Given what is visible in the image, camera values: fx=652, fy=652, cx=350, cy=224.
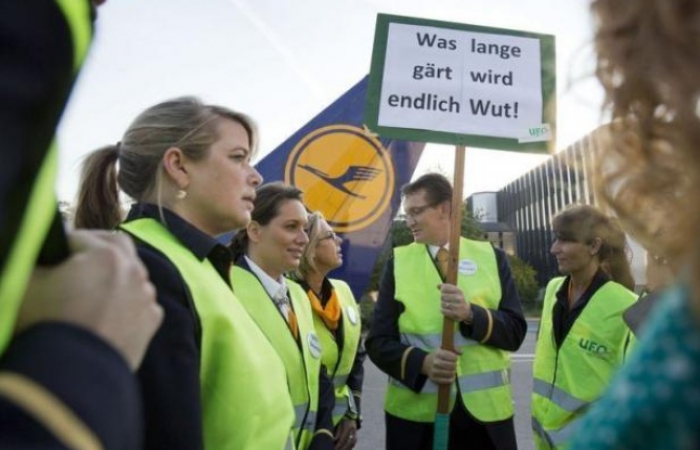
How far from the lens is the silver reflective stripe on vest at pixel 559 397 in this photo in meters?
3.27

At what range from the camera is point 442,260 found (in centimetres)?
371

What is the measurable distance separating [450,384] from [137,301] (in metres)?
2.63

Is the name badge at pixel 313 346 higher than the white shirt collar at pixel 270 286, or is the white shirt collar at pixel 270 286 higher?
the white shirt collar at pixel 270 286

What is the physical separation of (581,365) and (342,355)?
1.31m

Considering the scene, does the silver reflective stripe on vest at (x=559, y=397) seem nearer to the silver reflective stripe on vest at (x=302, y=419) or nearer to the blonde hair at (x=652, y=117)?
the silver reflective stripe on vest at (x=302, y=419)

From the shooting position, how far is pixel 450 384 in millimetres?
3193

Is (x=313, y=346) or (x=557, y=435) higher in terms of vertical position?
(x=313, y=346)

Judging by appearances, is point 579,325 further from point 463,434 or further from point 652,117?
point 652,117

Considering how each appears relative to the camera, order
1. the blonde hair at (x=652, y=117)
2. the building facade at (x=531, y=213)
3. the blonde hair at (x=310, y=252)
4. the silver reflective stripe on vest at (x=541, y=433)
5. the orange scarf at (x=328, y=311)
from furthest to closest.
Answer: the building facade at (x=531, y=213) → the blonde hair at (x=310, y=252) → the orange scarf at (x=328, y=311) → the silver reflective stripe on vest at (x=541, y=433) → the blonde hair at (x=652, y=117)

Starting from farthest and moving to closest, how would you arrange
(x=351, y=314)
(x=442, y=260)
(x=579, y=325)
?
(x=351, y=314) → (x=442, y=260) → (x=579, y=325)

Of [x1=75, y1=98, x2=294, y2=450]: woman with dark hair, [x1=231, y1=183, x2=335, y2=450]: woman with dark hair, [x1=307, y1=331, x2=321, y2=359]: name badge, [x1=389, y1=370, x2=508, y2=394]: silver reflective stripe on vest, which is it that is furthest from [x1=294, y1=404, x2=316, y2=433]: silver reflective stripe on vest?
[x1=389, y1=370, x2=508, y2=394]: silver reflective stripe on vest

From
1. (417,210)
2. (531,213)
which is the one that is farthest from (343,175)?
(531,213)

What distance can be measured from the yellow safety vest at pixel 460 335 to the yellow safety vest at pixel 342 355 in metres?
0.35

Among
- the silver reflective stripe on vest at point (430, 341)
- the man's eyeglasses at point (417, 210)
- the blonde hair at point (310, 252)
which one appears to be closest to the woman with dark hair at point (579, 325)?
the silver reflective stripe on vest at point (430, 341)
